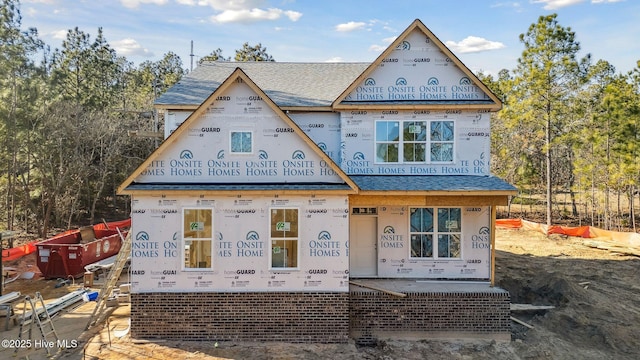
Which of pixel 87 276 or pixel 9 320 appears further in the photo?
pixel 87 276

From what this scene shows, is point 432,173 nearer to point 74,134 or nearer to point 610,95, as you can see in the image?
point 610,95

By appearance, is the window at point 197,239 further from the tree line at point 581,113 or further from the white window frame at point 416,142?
the tree line at point 581,113

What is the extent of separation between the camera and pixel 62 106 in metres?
26.8

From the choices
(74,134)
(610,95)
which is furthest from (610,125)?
(74,134)

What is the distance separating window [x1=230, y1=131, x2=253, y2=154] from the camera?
11977 mm

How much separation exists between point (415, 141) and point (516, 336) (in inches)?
260

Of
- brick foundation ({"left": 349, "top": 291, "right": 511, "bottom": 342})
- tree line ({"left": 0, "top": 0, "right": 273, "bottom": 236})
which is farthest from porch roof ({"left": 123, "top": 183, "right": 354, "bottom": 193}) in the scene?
tree line ({"left": 0, "top": 0, "right": 273, "bottom": 236})

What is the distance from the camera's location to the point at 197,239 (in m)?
11.7

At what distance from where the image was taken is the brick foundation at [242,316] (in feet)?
37.9

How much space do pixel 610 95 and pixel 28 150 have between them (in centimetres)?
3550

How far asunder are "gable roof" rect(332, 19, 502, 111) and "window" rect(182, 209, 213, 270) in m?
5.73

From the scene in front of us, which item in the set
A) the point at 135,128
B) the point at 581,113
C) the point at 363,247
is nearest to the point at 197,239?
the point at 363,247

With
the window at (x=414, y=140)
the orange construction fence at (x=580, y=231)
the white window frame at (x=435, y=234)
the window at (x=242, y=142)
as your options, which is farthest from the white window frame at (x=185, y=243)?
the orange construction fence at (x=580, y=231)

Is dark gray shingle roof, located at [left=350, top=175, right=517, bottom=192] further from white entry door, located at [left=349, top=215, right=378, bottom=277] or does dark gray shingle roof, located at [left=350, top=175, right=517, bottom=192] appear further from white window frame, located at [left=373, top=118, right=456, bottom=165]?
white entry door, located at [left=349, top=215, right=378, bottom=277]
